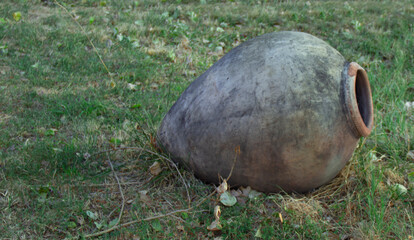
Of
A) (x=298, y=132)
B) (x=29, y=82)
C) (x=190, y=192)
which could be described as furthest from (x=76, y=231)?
(x=29, y=82)

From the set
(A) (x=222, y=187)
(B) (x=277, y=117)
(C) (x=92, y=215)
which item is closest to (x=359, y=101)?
(B) (x=277, y=117)

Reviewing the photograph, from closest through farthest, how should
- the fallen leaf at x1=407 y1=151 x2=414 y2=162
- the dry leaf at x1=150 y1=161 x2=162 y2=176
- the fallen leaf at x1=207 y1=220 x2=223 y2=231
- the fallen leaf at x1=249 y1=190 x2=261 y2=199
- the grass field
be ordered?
1. the fallen leaf at x1=207 y1=220 x2=223 y2=231
2. the grass field
3. the fallen leaf at x1=249 y1=190 x2=261 y2=199
4. the dry leaf at x1=150 y1=161 x2=162 y2=176
5. the fallen leaf at x1=407 y1=151 x2=414 y2=162

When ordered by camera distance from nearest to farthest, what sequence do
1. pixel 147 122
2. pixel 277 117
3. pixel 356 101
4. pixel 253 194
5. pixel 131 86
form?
pixel 277 117, pixel 356 101, pixel 253 194, pixel 147 122, pixel 131 86

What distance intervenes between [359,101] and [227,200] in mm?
1182

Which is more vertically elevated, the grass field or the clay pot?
the clay pot

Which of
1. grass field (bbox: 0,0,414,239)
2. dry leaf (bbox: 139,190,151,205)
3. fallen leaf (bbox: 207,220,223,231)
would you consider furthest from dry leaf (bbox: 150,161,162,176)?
fallen leaf (bbox: 207,220,223,231)

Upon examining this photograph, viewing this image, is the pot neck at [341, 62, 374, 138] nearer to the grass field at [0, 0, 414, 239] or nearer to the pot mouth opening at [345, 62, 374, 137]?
the pot mouth opening at [345, 62, 374, 137]

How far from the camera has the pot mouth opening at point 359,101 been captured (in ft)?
8.94

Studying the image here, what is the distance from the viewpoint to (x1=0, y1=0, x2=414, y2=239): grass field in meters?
2.79

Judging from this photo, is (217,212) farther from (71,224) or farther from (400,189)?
(400,189)

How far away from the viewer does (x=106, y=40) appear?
5910 mm

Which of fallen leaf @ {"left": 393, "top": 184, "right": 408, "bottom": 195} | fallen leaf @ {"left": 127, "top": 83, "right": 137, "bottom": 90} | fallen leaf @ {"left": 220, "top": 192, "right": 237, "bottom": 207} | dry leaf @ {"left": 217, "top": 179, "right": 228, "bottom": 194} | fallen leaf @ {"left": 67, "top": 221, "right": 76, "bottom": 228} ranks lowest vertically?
fallen leaf @ {"left": 127, "top": 83, "right": 137, "bottom": 90}

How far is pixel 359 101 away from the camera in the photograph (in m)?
3.12

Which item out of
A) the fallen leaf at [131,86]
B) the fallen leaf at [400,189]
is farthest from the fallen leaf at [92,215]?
the fallen leaf at [131,86]
